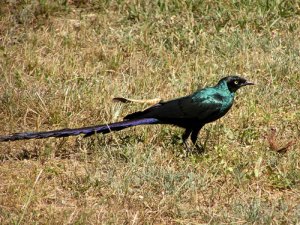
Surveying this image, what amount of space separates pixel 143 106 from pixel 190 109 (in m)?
0.97

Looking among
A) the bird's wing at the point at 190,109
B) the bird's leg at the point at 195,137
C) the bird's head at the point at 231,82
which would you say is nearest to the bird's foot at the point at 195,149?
the bird's leg at the point at 195,137

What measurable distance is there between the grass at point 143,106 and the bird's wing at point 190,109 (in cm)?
27

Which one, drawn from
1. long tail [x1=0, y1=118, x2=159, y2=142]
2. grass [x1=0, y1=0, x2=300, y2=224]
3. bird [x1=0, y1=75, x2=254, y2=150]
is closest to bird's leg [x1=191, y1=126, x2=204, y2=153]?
bird [x1=0, y1=75, x2=254, y2=150]

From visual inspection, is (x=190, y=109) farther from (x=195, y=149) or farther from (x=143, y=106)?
(x=143, y=106)

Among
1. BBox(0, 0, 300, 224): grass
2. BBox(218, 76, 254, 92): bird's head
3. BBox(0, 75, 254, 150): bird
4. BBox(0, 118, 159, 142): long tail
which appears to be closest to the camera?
BBox(0, 0, 300, 224): grass

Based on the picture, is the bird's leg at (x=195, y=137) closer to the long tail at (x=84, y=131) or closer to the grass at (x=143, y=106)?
the grass at (x=143, y=106)

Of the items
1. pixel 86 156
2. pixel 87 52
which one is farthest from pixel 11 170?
pixel 87 52

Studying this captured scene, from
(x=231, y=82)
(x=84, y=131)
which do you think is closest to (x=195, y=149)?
(x=231, y=82)

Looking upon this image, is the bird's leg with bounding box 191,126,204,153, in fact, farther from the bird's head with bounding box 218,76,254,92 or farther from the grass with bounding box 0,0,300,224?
the bird's head with bounding box 218,76,254,92

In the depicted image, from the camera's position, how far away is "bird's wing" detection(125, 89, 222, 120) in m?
5.60

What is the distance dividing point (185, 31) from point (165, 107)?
269 cm

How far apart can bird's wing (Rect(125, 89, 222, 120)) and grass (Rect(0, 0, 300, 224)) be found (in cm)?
27

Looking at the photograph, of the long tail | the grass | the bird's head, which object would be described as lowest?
the grass

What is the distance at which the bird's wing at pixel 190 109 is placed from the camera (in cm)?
560
